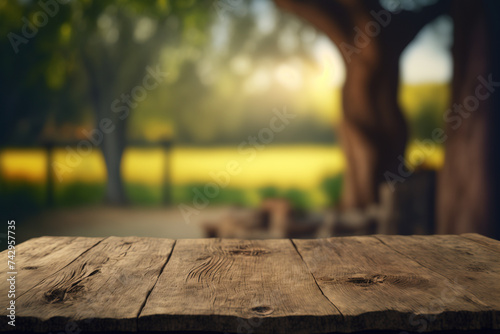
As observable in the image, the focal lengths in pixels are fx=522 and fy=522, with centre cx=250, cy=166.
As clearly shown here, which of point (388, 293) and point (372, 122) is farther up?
point (372, 122)

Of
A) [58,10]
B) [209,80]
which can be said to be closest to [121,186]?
[209,80]

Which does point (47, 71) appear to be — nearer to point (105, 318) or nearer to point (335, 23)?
point (335, 23)

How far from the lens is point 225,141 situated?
42.5 ft

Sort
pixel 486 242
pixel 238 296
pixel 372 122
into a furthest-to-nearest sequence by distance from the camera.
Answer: pixel 372 122, pixel 486 242, pixel 238 296

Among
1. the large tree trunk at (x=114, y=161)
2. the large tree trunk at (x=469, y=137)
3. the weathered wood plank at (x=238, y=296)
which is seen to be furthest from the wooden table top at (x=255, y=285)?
the large tree trunk at (x=114, y=161)

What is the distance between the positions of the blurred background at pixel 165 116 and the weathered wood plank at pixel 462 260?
845 centimetres

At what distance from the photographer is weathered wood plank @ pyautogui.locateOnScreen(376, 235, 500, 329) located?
46.8 inches

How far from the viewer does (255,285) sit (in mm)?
1246

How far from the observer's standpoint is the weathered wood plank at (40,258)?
1.27m

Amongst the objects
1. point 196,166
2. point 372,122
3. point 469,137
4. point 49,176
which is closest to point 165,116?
point 196,166

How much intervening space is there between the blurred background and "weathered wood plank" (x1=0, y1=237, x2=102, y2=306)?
327 inches

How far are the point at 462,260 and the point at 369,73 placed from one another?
5092mm

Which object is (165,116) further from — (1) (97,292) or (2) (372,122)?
(1) (97,292)

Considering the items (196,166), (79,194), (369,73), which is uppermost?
(369,73)
